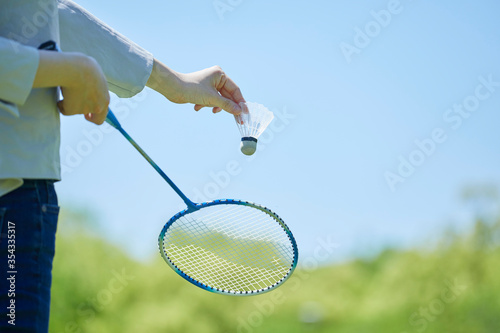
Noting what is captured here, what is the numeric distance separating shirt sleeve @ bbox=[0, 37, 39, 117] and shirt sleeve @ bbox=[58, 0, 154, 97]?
1.51 ft

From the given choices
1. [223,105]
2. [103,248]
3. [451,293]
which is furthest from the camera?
[103,248]

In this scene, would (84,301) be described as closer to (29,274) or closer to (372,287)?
(372,287)

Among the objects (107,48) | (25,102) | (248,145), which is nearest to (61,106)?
(25,102)

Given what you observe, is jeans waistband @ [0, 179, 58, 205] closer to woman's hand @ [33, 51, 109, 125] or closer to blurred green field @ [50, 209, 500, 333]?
woman's hand @ [33, 51, 109, 125]

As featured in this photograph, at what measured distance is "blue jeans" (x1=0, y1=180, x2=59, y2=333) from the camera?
1.00 meters

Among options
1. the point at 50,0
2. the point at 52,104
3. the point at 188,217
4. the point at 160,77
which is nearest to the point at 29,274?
the point at 52,104

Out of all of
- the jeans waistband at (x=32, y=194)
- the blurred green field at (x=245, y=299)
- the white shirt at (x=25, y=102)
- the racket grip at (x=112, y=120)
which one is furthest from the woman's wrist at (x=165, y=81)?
the blurred green field at (x=245, y=299)

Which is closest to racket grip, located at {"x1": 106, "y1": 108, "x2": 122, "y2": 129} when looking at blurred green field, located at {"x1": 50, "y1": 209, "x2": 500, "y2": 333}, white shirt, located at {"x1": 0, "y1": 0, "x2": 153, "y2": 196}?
white shirt, located at {"x1": 0, "y1": 0, "x2": 153, "y2": 196}

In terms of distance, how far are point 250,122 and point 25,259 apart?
107 cm

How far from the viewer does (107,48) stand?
4.89 ft

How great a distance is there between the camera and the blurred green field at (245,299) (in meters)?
10.4

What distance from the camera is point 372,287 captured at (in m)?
13.8

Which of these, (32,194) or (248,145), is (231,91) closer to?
(248,145)

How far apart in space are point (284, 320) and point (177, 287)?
2170mm
